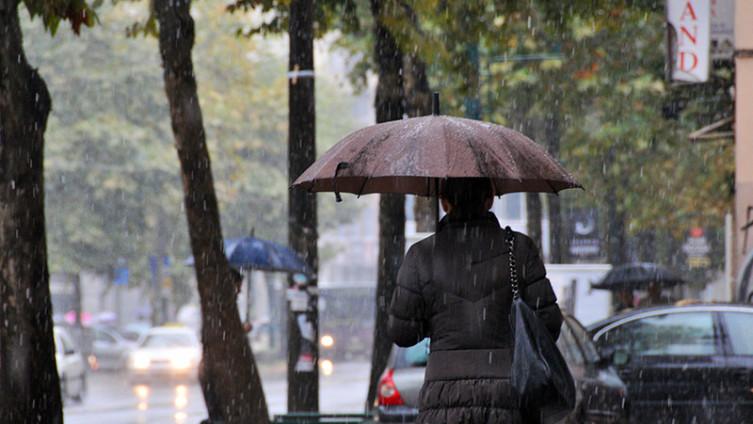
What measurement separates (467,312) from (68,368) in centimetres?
2141

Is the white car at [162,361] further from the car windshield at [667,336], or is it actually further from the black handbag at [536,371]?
the black handbag at [536,371]

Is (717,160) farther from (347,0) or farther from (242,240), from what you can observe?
(347,0)

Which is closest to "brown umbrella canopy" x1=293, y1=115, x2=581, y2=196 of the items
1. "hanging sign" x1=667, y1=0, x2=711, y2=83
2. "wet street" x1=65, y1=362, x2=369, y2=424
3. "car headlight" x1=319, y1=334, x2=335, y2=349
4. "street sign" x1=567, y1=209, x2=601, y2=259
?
"hanging sign" x1=667, y1=0, x2=711, y2=83

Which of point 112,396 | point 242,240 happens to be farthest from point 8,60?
point 112,396

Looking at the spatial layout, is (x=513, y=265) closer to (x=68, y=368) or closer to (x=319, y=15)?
(x=319, y=15)

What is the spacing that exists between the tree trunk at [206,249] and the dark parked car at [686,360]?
10.5 feet

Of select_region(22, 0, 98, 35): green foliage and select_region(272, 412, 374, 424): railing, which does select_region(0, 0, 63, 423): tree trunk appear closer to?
select_region(22, 0, 98, 35): green foliage

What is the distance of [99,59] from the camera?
44.1 m

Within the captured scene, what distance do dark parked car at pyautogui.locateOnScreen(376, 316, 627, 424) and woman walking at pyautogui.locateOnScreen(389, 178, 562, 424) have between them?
477 cm

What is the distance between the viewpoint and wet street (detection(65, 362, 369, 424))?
2314 centimetres

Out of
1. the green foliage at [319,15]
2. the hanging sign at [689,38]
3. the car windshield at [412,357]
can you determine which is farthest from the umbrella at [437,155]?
the hanging sign at [689,38]

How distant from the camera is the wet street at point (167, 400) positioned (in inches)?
911

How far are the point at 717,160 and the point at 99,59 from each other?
64.8ft

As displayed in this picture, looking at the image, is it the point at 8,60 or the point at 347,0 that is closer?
the point at 8,60
